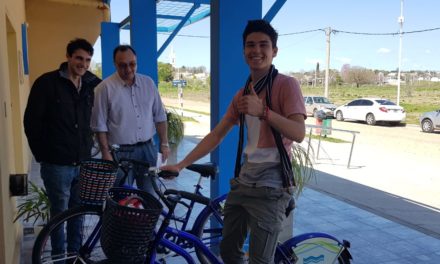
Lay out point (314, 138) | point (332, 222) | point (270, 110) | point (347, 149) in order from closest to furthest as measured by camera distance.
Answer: point (270, 110)
point (332, 222)
point (347, 149)
point (314, 138)

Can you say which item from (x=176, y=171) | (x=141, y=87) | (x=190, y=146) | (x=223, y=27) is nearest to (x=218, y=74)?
(x=223, y=27)

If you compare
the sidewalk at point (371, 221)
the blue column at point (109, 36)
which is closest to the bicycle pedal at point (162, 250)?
the sidewalk at point (371, 221)

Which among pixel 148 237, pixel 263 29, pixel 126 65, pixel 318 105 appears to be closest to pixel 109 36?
pixel 126 65

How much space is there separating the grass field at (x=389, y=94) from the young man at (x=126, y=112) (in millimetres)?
22245

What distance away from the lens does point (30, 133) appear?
2.88m

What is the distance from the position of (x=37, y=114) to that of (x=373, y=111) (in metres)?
18.3

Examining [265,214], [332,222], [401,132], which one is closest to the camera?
[265,214]

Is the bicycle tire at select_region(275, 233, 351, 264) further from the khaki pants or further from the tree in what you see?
the tree

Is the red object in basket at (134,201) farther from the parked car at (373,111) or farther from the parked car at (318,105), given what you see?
the parked car at (318,105)

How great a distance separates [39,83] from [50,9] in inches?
351

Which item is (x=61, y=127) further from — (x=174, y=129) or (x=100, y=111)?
(x=174, y=129)

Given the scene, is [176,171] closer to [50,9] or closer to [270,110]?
[270,110]

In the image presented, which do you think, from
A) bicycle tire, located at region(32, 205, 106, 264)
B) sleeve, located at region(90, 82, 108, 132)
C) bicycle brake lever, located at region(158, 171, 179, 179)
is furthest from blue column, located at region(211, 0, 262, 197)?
bicycle tire, located at region(32, 205, 106, 264)

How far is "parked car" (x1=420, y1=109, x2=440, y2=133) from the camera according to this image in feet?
52.4
